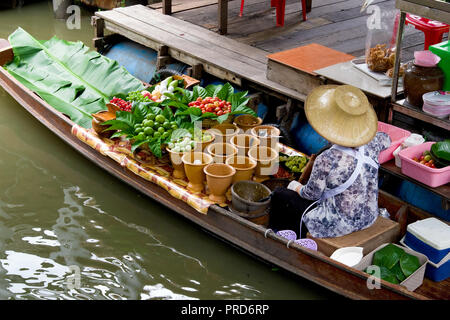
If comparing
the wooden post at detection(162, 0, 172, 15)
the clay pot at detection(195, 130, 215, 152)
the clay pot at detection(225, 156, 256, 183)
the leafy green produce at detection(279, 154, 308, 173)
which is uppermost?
the wooden post at detection(162, 0, 172, 15)

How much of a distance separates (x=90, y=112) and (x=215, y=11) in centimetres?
261

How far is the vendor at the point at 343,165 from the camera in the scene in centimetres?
443

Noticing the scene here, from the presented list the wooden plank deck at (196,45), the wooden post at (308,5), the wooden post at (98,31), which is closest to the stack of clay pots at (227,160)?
the wooden plank deck at (196,45)

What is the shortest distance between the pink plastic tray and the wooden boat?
1.00ft

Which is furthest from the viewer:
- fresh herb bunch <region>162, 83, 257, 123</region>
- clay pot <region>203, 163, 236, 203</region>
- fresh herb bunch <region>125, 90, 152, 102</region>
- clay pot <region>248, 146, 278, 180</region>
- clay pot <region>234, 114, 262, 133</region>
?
fresh herb bunch <region>125, 90, 152, 102</region>

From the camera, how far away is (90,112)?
6559mm

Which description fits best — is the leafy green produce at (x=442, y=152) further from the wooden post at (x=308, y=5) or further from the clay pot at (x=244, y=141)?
the wooden post at (x=308, y=5)

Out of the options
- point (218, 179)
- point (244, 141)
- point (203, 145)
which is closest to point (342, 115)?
point (218, 179)

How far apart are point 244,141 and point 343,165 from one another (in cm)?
138

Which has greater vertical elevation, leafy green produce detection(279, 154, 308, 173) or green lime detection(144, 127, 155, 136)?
green lime detection(144, 127, 155, 136)

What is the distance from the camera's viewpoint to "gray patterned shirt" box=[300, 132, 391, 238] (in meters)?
4.44

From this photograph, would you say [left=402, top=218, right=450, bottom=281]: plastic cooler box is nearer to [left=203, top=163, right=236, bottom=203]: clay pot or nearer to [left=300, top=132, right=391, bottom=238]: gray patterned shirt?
→ [left=300, top=132, right=391, bottom=238]: gray patterned shirt

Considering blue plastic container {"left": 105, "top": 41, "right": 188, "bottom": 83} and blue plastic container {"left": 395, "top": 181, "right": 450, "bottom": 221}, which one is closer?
blue plastic container {"left": 395, "top": 181, "right": 450, "bottom": 221}

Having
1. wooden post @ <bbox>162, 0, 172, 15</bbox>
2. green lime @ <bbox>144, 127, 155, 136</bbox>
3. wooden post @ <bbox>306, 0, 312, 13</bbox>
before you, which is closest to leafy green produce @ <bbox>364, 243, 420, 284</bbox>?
green lime @ <bbox>144, 127, 155, 136</bbox>
